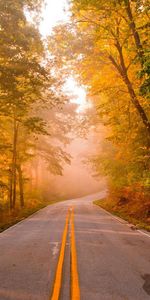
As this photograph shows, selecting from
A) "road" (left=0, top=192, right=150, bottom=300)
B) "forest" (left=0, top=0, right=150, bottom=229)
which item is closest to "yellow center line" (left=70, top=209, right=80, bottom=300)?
"road" (left=0, top=192, right=150, bottom=300)

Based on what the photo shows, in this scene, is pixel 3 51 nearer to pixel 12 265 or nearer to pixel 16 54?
pixel 16 54

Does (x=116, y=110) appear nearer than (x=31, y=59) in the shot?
No

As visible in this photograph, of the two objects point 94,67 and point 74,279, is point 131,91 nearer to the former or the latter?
point 94,67

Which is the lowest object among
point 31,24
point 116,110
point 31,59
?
point 116,110

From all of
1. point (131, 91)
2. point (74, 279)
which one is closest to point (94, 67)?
point (131, 91)

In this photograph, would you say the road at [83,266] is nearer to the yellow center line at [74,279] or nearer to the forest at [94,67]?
the yellow center line at [74,279]

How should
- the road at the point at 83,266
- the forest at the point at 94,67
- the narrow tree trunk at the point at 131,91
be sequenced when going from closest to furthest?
the road at the point at 83,266, the forest at the point at 94,67, the narrow tree trunk at the point at 131,91

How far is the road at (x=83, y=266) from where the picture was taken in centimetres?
633

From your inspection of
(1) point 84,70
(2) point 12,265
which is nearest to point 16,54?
(1) point 84,70

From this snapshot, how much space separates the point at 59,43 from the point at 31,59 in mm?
3727

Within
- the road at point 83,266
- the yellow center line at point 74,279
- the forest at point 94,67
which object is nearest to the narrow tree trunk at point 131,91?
the forest at point 94,67

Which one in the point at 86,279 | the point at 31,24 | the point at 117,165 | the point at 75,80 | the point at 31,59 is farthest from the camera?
the point at 117,165

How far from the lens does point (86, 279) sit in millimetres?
7133

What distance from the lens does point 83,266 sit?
8258mm
